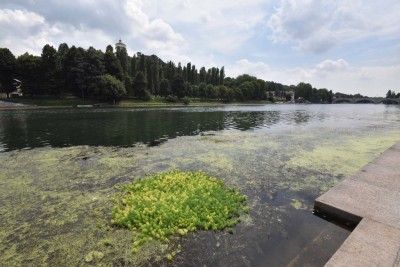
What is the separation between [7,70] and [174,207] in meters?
87.5

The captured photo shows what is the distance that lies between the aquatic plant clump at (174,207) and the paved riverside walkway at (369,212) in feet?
9.75

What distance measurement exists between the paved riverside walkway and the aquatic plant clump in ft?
9.75

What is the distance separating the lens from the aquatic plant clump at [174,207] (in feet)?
22.7

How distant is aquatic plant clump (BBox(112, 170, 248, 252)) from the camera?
6.92 meters

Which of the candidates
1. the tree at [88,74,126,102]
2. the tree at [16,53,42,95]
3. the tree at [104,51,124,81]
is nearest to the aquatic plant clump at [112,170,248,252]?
the tree at [88,74,126,102]

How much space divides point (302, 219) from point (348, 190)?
2.56 m

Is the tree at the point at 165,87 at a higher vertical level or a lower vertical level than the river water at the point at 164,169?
higher

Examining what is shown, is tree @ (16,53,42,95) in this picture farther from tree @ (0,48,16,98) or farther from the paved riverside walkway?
the paved riverside walkway

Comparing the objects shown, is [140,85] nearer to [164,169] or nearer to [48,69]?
[48,69]

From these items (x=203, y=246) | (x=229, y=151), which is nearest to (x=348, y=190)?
(x=203, y=246)

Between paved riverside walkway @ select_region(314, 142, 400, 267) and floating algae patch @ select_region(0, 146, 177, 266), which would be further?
floating algae patch @ select_region(0, 146, 177, 266)

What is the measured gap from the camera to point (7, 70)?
233 feet

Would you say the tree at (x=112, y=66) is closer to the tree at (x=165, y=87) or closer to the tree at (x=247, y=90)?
the tree at (x=165, y=87)

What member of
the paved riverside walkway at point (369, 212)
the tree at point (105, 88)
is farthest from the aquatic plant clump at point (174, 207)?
the tree at point (105, 88)
